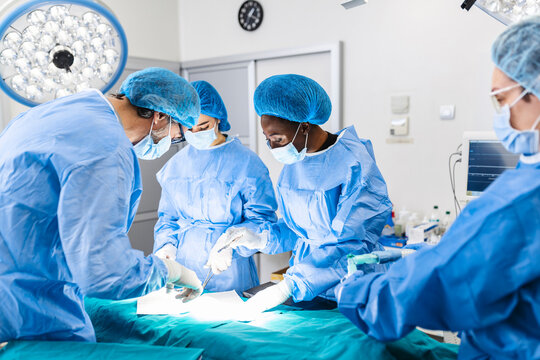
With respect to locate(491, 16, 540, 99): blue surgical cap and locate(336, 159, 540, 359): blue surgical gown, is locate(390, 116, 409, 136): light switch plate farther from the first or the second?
locate(336, 159, 540, 359): blue surgical gown

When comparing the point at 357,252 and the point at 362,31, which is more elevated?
the point at 362,31

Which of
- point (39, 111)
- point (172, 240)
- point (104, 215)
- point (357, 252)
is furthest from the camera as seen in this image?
point (172, 240)

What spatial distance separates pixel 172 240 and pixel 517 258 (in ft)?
5.31

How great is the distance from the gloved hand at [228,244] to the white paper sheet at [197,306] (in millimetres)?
189

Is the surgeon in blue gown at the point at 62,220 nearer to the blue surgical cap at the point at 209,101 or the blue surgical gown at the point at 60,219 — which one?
the blue surgical gown at the point at 60,219

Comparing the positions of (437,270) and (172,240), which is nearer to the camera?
(437,270)

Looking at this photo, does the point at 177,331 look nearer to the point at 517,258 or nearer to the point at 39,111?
the point at 39,111

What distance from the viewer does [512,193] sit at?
83 centimetres

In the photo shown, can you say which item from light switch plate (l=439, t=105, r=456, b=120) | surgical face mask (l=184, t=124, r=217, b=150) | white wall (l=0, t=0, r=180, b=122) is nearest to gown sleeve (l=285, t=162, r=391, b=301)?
surgical face mask (l=184, t=124, r=217, b=150)

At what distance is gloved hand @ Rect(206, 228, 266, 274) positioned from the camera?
1.88 metres

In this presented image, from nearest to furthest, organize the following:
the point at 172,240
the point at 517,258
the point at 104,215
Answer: the point at 517,258 → the point at 104,215 → the point at 172,240

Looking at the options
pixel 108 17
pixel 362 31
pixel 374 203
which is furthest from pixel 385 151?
pixel 108 17

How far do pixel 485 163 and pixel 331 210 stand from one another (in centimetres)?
125

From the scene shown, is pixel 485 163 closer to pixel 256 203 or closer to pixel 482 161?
pixel 482 161
